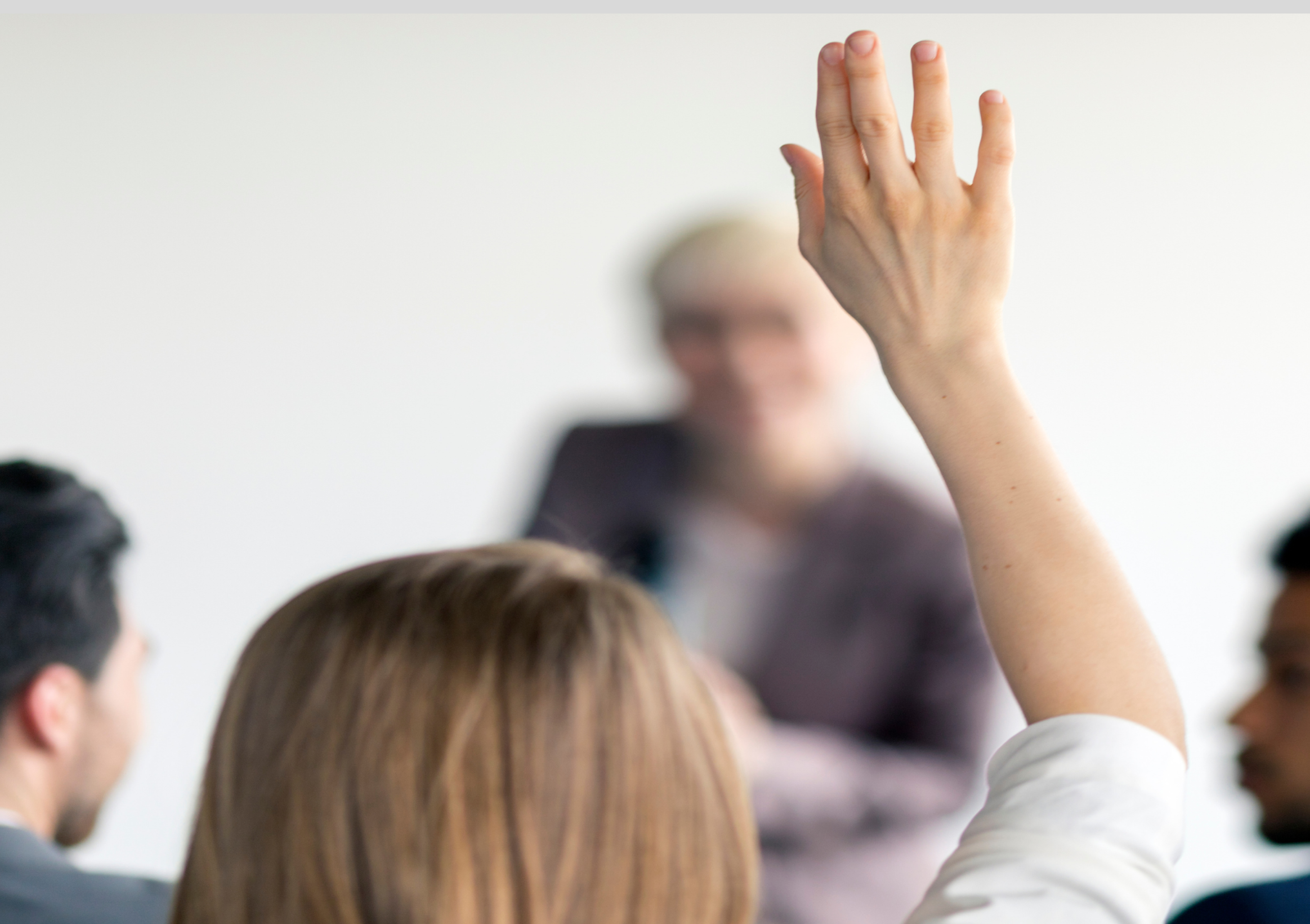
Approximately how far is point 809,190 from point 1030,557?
223 millimetres

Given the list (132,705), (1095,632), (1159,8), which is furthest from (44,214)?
(1095,632)

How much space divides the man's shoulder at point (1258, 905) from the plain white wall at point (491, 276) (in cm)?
111

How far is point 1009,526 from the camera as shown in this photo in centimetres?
58

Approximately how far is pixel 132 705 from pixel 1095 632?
1.21 meters

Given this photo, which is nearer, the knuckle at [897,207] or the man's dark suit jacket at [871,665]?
the knuckle at [897,207]

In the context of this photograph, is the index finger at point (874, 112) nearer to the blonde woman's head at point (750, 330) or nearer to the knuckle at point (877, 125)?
the knuckle at point (877, 125)

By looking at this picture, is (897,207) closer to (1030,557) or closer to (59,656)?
(1030,557)

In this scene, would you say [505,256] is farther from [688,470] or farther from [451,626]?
[451,626]

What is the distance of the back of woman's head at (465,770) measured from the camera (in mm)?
505

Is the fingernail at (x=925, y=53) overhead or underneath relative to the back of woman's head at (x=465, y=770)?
overhead

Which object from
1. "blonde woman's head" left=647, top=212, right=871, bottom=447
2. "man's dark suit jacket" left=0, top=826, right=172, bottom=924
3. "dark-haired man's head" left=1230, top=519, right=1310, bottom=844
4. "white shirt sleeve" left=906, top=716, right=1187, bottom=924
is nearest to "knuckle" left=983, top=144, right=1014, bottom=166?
"white shirt sleeve" left=906, top=716, right=1187, bottom=924

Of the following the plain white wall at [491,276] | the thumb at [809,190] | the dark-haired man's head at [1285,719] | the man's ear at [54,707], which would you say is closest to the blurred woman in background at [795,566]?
the dark-haired man's head at [1285,719]

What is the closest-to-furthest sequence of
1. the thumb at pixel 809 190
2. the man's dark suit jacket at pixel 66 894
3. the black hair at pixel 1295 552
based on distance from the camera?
the thumb at pixel 809 190 < the man's dark suit jacket at pixel 66 894 < the black hair at pixel 1295 552

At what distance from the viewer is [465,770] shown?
1.67 feet
